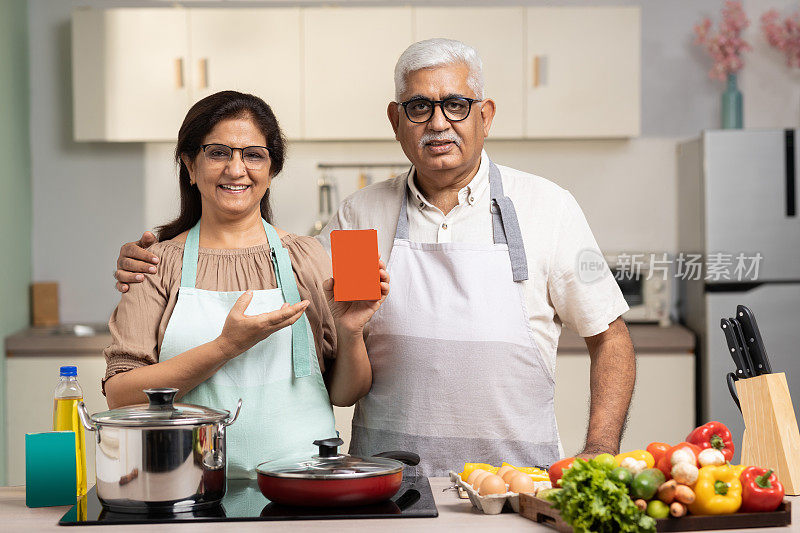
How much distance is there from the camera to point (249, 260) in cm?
170

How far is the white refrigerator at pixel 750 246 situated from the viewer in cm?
339

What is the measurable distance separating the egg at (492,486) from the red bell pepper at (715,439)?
0.30 metres

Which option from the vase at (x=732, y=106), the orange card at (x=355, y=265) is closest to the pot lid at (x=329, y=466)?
the orange card at (x=355, y=265)

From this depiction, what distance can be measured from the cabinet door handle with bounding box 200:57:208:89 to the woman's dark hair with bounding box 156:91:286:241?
2.01 m

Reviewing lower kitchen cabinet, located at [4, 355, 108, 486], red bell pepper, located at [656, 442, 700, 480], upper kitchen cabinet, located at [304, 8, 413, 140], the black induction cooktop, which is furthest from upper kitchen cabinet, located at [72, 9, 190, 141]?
red bell pepper, located at [656, 442, 700, 480]

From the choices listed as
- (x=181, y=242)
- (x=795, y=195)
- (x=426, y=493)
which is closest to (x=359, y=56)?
(x=795, y=195)

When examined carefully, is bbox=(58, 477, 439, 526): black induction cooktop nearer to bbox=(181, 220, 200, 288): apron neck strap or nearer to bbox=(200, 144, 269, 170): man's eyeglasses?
bbox=(181, 220, 200, 288): apron neck strap

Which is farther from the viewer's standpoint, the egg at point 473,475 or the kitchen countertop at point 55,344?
the kitchen countertop at point 55,344

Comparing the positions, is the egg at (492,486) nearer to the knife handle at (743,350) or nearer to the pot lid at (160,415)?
the pot lid at (160,415)

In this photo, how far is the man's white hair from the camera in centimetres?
174

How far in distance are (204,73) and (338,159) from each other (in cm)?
71

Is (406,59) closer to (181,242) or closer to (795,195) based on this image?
(181,242)

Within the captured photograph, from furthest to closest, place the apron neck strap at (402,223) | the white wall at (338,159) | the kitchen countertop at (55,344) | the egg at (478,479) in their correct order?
the white wall at (338,159) → the kitchen countertop at (55,344) → the apron neck strap at (402,223) → the egg at (478,479)

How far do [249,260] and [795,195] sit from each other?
101 inches
